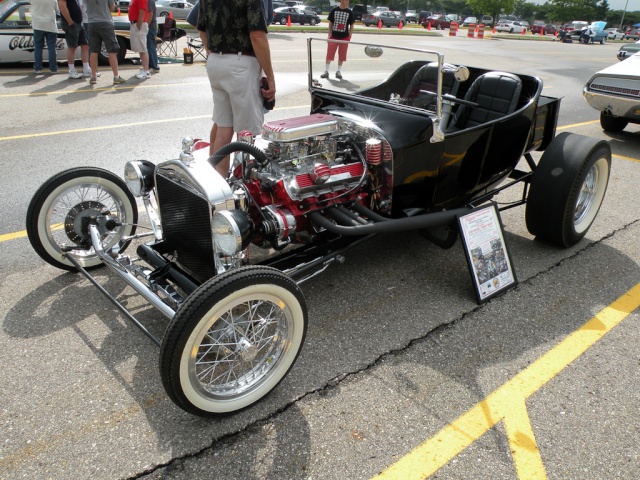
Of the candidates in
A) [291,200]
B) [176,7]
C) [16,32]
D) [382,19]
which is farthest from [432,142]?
[382,19]

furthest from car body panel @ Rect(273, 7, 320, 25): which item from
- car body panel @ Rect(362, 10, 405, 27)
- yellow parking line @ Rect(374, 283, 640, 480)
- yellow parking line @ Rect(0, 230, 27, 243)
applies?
yellow parking line @ Rect(374, 283, 640, 480)

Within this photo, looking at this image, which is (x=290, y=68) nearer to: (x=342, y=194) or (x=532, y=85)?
(x=532, y=85)

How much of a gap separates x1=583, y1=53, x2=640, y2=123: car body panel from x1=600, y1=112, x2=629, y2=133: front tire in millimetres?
539

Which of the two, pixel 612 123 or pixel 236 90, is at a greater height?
pixel 236 90

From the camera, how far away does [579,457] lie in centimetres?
226

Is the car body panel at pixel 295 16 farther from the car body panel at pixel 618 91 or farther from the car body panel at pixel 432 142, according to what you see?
the car body panel at pixel 432 142

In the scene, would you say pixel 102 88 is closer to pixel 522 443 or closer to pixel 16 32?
pixel 16 32

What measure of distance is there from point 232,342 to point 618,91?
696cm

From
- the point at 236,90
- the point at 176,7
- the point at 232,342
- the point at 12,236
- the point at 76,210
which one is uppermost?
the point at 176,7

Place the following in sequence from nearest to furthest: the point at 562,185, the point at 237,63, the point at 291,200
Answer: the point at 291,200
the point at 562,185
the point at 237,63

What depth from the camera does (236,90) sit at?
14.0 feet

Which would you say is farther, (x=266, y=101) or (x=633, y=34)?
(x=633, y=34)

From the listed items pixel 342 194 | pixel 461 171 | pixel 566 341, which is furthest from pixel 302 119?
pixel 566 341

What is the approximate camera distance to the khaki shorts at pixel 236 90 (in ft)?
13.6
